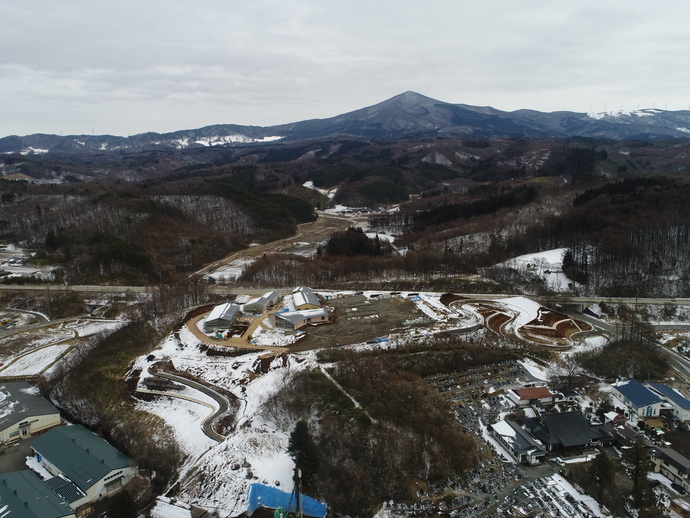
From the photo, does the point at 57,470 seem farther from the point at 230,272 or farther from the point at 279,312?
the point at 230,272

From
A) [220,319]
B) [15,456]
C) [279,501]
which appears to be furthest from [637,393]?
[15,456]

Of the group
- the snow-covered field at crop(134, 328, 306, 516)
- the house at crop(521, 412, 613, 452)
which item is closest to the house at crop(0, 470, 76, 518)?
the snow-covered field at crop(134, 328, 306, 516)

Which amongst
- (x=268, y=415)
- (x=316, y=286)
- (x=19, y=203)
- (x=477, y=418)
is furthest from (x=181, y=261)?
(x=477, y=418)

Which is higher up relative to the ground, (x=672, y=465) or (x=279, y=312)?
(x=279, y=312)

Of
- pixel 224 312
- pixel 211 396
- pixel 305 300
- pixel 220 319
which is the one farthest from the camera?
pixel 305 300

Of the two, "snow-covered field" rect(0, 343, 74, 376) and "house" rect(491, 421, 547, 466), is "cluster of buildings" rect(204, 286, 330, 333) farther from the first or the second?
"house" rect(491, 421, 547, 466)
